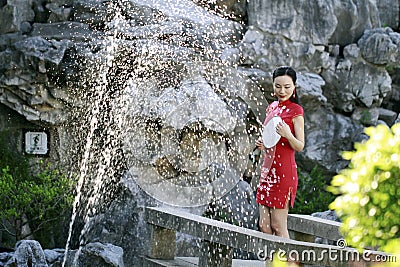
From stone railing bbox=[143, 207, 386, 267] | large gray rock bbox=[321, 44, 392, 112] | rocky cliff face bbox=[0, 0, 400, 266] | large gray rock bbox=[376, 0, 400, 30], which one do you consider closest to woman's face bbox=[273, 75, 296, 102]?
stone railing bbox=[143, 207, 386, 267]

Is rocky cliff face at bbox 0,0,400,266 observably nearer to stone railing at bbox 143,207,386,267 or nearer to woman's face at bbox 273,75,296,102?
stone railing at bbox 143,207,386,267

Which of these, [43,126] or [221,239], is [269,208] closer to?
[221,239]

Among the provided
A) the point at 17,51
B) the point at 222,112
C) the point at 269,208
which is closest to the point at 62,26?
the point at 17,51

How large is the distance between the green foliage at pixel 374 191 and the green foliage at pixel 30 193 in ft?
19.9

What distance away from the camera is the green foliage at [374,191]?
2.31m

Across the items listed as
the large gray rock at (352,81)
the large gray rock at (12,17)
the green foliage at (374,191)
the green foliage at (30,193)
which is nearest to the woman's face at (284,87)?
the green foliage at (374,191)

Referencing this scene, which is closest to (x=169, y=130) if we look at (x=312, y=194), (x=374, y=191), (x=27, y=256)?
(x=312, y=194)

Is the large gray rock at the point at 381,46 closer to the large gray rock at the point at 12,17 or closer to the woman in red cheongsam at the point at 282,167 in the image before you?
the large gray rock at the point at 12,17

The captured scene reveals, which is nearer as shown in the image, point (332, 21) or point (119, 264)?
point (119, 264)

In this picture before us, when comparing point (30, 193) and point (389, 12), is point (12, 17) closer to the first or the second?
point (30, 193)

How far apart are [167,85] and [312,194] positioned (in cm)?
265

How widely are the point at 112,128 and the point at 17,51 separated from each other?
1.49 meters

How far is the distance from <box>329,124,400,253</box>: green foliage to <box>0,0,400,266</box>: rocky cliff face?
536 centimetres

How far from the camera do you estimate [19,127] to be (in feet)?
31.0
